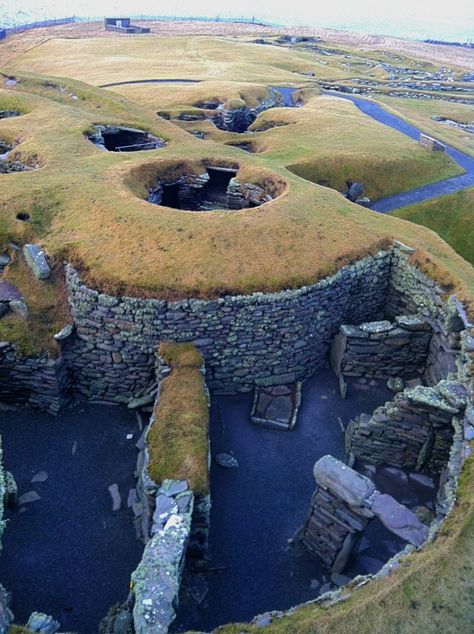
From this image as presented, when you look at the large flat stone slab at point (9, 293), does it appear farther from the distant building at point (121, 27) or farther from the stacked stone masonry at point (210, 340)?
the distant building at point (121, 27)

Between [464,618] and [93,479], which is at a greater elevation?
[464,618]

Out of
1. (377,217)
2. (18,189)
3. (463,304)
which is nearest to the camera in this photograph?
(463,304)

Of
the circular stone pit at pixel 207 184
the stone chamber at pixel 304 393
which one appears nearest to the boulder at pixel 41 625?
the stone chamber at pixel 304 393

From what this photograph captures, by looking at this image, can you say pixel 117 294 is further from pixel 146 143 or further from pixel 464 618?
pixel 146 143

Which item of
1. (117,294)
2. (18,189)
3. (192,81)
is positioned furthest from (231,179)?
(192,81)

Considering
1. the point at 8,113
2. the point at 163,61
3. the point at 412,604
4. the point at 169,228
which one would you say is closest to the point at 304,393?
the point at 169,228

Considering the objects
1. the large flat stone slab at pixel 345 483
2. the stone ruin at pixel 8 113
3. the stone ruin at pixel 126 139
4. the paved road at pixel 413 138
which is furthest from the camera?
the stone ruin at pixel 8 113

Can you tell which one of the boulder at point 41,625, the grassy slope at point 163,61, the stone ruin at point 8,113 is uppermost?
the grassy slope at point 163,61

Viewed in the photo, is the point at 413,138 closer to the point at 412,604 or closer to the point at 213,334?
the point at 213,334
